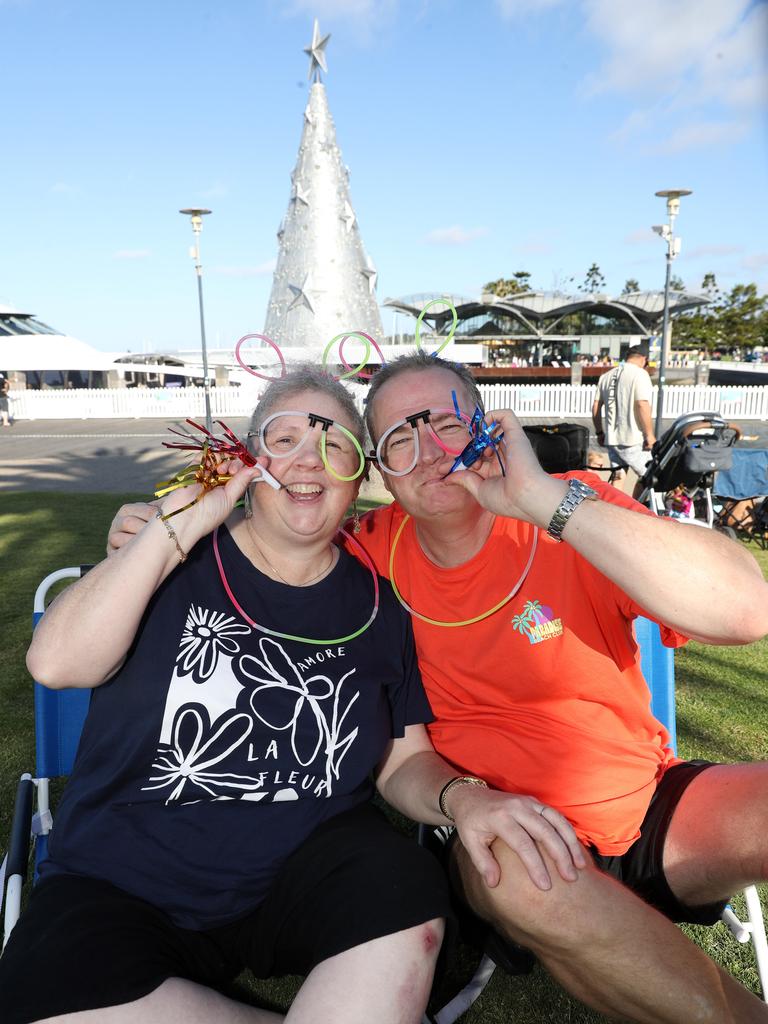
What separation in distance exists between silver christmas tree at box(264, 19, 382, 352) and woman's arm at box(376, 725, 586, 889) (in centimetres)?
1453

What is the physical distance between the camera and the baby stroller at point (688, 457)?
23.3 ft

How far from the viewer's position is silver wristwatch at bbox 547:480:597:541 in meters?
1.89

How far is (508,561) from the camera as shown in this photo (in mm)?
2197

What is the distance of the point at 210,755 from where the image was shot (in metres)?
1.82

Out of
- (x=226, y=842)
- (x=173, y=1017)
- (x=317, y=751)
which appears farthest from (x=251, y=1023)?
(x=317, y=751)

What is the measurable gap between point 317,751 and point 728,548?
115cm

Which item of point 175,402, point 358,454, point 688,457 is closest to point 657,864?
point 358,454

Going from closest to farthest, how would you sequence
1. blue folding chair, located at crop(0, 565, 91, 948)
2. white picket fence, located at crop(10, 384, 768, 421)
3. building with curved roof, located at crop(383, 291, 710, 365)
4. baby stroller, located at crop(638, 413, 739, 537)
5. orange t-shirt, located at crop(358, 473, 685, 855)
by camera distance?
orange t-shirt, located at crop(358, 473, 685, 855)
blue folding chair, located at crop(0, 565, 91, 948)
baby stroller, located at crop(638, 413, 739, 537)
white picket fence, located at crop(10, 384, 768, 421)
building with curved roof, located at crop(383, 291, 710, 365)

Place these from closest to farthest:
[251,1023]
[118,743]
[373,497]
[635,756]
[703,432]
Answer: [251,1023], [118,743], [635,756], [703,432], [373,497]

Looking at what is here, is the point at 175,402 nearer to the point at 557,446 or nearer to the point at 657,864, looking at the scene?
the point at 557,446

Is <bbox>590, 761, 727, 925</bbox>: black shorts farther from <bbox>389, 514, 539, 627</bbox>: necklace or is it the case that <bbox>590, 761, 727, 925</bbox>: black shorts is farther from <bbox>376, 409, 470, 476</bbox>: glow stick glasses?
<bbox>376, 409, 470, 476</bbox>: glow stick glasses

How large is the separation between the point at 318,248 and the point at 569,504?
51.9 feet

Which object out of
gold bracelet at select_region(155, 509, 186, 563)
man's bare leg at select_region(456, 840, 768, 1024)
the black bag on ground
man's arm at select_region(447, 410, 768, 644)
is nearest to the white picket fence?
the black bag on ground

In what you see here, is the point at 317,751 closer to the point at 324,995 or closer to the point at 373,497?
the point at 324,995
